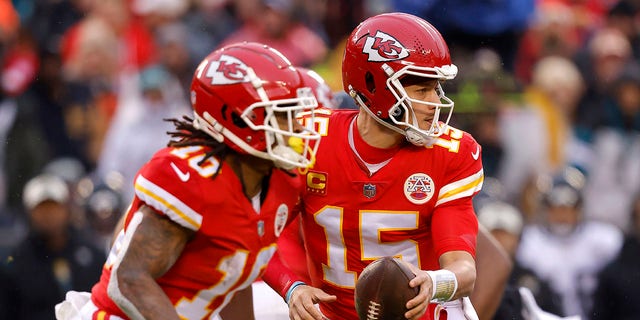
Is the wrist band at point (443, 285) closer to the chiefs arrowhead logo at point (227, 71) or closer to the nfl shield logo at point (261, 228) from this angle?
the nfl shield logo at point (261, 228)

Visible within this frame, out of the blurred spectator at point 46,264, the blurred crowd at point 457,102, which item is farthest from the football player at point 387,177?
the blurred spectator at point 46,264

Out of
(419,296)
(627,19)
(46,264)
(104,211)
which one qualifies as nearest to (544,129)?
(627,19)

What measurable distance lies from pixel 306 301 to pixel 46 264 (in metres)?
3.69

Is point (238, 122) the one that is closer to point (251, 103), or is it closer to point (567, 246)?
point (251, 103)

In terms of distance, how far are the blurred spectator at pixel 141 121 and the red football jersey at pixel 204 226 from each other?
5.13 meters

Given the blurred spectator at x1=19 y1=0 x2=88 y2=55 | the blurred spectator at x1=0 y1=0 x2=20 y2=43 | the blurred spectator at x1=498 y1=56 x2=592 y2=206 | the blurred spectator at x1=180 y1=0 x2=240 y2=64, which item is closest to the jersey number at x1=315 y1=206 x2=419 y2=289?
the blurred spectator at x1=498 y1=56 x2=592 y2=206

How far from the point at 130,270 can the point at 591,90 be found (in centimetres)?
685

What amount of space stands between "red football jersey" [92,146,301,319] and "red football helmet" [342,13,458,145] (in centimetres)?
58

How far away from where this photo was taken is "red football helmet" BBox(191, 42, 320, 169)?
15.3 ft

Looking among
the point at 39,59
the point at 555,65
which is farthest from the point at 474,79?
the point at 39,59

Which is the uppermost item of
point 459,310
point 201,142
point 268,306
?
point 201,142

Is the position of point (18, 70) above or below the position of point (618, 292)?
above

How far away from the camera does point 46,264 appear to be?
27.3 feet

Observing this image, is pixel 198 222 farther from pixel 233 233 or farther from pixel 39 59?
pixel 39 59
